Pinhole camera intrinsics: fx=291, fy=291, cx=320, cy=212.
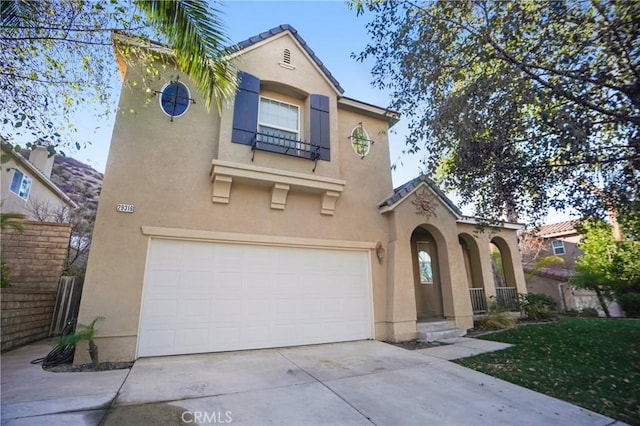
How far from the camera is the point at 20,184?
12820 millimetres

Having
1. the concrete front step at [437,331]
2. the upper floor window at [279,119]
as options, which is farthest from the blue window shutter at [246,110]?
the concrete front step at [437,331]

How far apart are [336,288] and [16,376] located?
20.2 ft

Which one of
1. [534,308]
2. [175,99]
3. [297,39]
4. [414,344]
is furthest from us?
[534,308]

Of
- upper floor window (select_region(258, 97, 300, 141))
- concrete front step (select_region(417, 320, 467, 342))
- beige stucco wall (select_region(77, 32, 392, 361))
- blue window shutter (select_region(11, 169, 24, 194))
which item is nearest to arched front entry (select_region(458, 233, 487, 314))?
concrete front step (select_region(417, 320, 467, 342))

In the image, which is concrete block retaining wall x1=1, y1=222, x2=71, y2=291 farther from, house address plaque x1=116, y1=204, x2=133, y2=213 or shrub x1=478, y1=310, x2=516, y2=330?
shrub x1=478, y1=310, x2=516, y2=330

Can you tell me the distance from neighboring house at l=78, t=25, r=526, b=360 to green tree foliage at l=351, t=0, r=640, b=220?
1.94 meters

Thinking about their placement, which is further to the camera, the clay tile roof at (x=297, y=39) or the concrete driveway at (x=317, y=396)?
the clay tile roof at (x=297, y=39)

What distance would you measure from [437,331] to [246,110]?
796 centimetres

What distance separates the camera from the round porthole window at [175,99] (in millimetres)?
7032

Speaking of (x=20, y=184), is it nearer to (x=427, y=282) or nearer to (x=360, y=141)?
(x=360, y=141)

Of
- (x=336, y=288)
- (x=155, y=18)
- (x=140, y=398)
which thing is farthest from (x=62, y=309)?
(x=155, y=18)

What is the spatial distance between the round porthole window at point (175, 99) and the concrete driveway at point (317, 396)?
18.2 ft

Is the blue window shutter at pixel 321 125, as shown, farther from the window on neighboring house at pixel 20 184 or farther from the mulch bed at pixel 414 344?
the window on neighboring house at pixel 20 184

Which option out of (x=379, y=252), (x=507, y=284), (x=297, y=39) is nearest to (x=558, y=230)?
(x=507, y=284)
